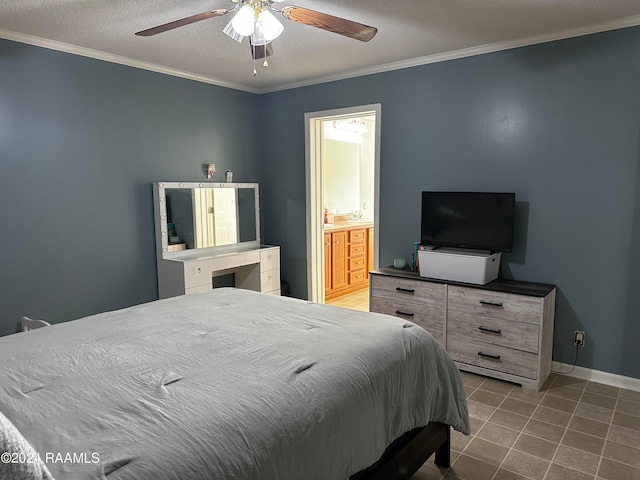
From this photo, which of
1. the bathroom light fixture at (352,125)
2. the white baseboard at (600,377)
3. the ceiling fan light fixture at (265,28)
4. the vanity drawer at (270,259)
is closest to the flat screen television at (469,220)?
the white baseboard at (600,377)

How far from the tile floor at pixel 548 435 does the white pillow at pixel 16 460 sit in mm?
1798

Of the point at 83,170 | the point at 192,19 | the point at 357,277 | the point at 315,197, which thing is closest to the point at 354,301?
the point at 357,277

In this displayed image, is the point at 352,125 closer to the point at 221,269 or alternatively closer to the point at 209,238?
the point at 209,238

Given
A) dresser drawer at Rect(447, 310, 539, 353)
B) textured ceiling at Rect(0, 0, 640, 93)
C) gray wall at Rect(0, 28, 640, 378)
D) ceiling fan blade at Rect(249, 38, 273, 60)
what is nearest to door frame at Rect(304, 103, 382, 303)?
gray wall at Rect(0, 28, 640, 378)

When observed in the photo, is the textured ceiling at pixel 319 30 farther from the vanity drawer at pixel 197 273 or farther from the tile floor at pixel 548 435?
the tile floor at pixel 548 435

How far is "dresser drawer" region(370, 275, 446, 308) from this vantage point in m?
3.50

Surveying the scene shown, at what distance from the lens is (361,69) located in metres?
4.19

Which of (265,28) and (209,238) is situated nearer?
(265,28)

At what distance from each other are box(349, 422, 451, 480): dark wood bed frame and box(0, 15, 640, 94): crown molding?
2788mm

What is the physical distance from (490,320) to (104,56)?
12.0 ft

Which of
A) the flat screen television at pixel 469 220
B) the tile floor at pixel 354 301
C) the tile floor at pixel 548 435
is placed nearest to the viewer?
the tile floor at pixel 548 435

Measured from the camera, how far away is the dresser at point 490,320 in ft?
10.2

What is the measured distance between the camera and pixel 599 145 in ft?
10.3

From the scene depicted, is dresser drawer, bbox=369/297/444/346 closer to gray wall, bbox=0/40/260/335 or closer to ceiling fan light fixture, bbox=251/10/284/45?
gray wall, bbox=0/40/260/335
